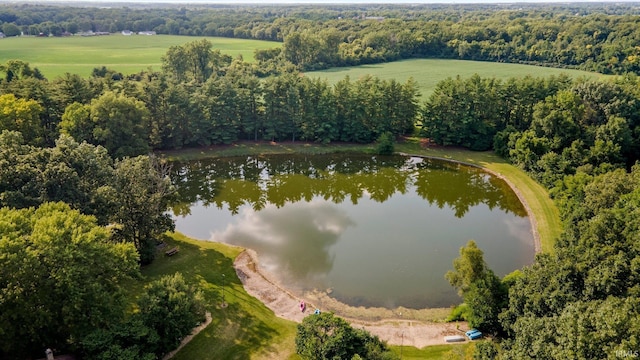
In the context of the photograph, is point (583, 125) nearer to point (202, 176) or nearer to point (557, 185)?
point (557, 185)

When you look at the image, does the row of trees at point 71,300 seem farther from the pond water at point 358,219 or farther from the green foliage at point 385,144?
the green foliage at point 385,144

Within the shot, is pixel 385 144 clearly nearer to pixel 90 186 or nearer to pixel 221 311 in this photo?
pixel 221 311

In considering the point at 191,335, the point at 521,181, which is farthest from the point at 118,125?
the point at 521,181

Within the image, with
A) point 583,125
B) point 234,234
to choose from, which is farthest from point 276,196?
point 583,125

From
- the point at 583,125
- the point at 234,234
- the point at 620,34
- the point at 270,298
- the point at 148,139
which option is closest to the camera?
the point at 270,298

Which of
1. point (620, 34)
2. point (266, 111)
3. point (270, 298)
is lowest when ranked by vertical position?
point (270, 298)

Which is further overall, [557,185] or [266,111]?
[266,111]

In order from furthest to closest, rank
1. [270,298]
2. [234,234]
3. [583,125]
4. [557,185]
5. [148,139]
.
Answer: [148,139] < [583,125] < [557,185] < [234,234] < [270,298]

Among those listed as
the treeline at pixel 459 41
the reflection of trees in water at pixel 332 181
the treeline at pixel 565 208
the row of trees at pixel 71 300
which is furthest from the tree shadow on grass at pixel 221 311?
the treeline at pixel 459 41
